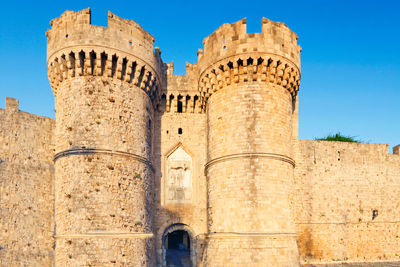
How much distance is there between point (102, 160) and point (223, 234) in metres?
5.05

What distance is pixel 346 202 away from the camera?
16188 millimetres

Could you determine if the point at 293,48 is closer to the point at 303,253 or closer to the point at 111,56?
the point at 111,56

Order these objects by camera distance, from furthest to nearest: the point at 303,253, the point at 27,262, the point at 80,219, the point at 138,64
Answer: the point at 303,253, the point at 138,64, the point at 27,262, the point at 80,219

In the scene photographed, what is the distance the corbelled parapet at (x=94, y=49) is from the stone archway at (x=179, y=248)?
240 inches

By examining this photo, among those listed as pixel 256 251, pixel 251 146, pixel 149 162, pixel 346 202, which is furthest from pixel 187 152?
pixel 346 202

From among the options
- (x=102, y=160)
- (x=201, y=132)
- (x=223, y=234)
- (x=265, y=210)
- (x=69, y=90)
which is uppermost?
(x=69, y=90)

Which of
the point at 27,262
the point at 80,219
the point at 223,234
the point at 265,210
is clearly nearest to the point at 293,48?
the point at 265,210

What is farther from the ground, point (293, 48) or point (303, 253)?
point (293, 48)

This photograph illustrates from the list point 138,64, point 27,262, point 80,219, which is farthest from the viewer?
point 138,64

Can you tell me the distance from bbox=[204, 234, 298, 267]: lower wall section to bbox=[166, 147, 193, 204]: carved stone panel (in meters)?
3.10

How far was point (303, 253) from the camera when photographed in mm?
15117

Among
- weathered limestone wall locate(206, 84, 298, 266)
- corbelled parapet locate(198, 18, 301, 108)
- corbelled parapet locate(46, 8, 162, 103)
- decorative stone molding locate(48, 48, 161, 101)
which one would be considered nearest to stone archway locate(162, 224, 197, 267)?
weathered limestone wall locate(206, 84, 298, 266)

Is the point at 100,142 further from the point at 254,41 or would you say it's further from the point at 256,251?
the point at 254,41

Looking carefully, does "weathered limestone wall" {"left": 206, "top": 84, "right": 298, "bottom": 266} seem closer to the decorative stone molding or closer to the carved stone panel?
the carved stone panel
